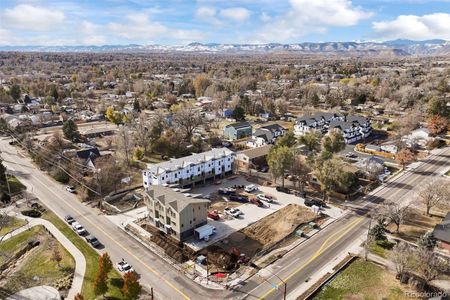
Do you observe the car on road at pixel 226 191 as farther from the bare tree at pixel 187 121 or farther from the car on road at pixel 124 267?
the bare tree at pixel 187 121

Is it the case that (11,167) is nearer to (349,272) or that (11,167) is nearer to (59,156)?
(59,156)

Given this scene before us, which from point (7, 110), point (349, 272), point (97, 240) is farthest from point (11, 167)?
point (349, 272)

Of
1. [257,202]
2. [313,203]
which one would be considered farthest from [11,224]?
[313,203]

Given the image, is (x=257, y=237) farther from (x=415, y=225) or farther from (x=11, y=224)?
(x=11, y=224)

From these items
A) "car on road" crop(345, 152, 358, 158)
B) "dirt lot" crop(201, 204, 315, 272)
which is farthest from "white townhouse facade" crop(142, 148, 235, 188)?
"car on road" crop(345, 152, 358, 158)

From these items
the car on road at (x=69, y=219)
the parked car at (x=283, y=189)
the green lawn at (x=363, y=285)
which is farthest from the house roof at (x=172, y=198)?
the green lawn at (x=363, y=285)

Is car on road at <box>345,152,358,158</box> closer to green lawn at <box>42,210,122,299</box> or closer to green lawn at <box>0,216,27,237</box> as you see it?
green lawn at <box>42,210,122,299</box>
